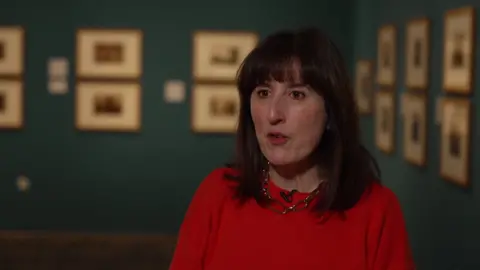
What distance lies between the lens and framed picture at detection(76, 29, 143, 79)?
5.80m

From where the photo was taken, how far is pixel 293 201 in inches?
58.1

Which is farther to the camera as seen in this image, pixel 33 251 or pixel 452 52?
pixel 33 251

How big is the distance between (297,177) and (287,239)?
0.45ft

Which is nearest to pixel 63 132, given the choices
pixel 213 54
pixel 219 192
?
pixel 213 54

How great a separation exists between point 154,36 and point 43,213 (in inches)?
60.2

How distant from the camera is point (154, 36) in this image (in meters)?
5.84

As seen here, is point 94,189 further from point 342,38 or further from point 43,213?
point 342,38

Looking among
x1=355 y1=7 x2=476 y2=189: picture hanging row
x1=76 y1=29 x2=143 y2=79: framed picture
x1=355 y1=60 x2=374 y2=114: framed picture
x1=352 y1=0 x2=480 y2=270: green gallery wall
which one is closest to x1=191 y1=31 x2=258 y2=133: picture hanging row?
x1=76 y1=29 x2=143 y2=79: framed picture

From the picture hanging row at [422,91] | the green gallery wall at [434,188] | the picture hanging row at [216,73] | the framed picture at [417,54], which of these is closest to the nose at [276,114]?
the picture hanging row at [422,91]

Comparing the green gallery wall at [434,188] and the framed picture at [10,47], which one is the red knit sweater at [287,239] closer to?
the green gallery wall at [434,188]

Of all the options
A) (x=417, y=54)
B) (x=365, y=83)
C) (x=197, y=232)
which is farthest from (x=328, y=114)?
(x=365, y=83)

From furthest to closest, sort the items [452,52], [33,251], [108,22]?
1. [108,22]
2. [33,251]
3. [452,52]

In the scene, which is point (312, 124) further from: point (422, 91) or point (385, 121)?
point (385, 121)

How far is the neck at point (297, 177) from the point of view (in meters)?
1.49
